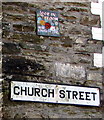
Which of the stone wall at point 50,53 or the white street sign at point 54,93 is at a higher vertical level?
the stone wall at point 50,53

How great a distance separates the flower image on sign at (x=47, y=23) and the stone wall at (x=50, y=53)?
69 mm

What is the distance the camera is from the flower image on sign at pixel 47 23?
291 inches

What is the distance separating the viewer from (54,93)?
23.2 feet

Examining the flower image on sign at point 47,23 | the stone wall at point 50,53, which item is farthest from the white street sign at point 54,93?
the flower image on sign at point 47,23

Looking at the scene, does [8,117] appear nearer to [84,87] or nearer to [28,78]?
[28,78]

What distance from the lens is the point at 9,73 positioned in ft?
22.9

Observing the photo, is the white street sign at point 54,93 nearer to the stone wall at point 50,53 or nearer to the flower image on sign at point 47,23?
the stone wall at point 50,53

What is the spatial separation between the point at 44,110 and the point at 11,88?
52 centimetres

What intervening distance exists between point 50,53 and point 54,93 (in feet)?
1.93

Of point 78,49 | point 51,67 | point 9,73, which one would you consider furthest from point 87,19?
point 9,73

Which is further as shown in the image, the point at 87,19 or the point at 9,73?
the point at 87,19

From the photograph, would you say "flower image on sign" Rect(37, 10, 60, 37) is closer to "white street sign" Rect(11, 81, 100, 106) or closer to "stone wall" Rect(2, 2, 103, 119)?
"stone wall" Rect(2, 2, 103, 119)

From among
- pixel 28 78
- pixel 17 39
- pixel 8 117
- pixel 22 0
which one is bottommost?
pixel 8 117

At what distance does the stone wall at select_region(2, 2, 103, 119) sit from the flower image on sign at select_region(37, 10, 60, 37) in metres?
0.07
